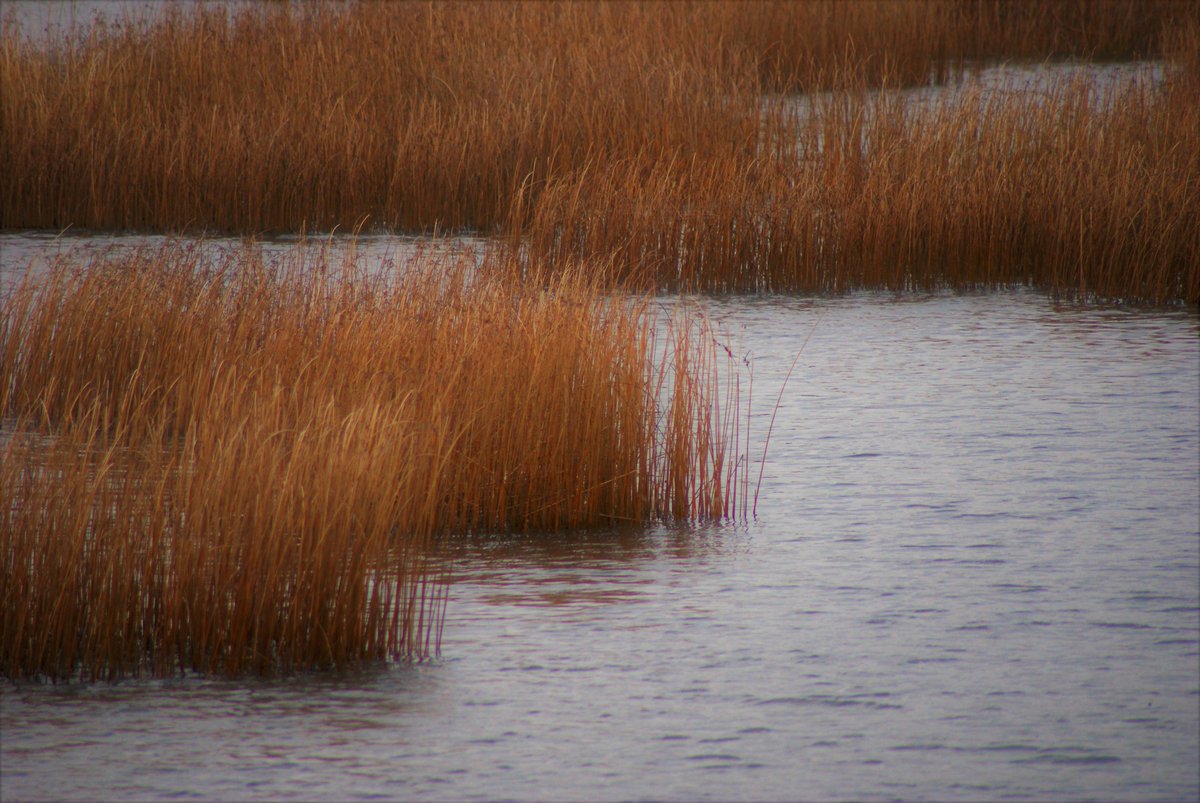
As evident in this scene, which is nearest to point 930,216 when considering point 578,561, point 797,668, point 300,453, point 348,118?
point 348,118

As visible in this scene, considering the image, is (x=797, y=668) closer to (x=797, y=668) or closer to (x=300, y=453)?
(x=797, y=668)

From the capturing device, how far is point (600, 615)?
5.28 metres

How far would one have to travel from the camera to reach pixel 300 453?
4.86 metres

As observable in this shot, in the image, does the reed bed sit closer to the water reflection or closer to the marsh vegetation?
the marsh vegetation

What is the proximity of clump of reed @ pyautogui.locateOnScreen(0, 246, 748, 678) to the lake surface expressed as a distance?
157mm

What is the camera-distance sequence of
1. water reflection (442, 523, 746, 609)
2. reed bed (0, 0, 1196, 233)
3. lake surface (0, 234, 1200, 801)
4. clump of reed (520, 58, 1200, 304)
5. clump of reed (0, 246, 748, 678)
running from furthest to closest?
reed bed (0, 0, 1196, 233) → clump of reed (520, 58, 1200, 304) → water reflection (442, 523, 746, 609) → clump of reed (0, 246, 748, 678) → lake surface (0, 234, 1200, 801)

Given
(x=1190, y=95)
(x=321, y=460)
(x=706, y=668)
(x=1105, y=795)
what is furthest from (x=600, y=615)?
(x=1190, y=95)

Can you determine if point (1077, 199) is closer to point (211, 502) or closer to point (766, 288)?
point (766, 288)

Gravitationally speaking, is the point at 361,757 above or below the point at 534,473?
below

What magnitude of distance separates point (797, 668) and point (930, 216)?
6823 mm

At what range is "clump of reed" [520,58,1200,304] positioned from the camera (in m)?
10.8

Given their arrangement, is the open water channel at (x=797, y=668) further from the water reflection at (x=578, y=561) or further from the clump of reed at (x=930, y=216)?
the clump of reed at (x=930, y=216)

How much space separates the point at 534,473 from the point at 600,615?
1122 mm

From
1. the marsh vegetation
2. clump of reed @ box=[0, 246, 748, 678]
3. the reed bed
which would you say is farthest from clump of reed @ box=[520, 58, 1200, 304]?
clump of reed @ box=[0, 246, 748, 678]
